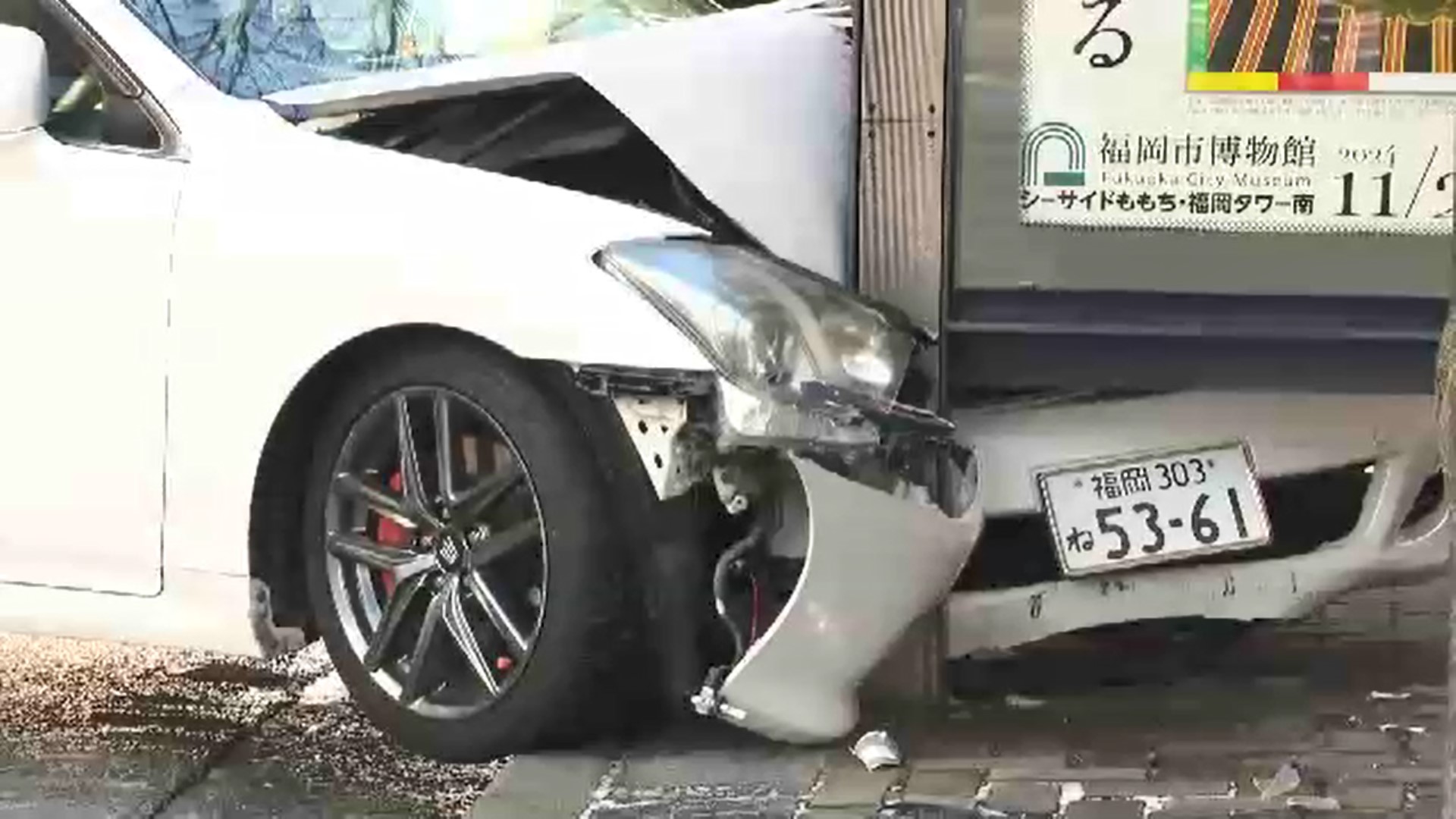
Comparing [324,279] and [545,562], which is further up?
[324,279]

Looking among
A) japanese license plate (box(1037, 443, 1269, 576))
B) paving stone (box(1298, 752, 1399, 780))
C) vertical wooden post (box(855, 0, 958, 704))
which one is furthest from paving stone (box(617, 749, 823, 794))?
paving stone (box(1298, 752, 1399, 780))

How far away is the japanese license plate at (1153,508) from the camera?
15.2 feet

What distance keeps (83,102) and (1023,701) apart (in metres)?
2.52

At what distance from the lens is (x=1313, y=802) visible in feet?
14.6

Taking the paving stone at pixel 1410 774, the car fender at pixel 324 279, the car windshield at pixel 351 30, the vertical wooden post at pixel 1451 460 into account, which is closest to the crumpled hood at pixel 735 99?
the car windshield at pixel 351 30

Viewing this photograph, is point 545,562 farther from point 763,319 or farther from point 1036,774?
point 1036,774

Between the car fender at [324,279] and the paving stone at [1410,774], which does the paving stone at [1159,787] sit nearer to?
the paving stone at [1410,774]

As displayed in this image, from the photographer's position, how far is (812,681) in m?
4.51

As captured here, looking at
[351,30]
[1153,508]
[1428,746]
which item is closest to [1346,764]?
[1428,746]

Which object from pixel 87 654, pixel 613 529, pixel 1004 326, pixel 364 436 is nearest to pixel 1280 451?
pixel 1004 326

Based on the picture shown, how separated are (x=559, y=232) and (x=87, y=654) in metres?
Result: 2.31

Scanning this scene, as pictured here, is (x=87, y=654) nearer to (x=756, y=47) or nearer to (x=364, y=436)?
(x=364, y=436)

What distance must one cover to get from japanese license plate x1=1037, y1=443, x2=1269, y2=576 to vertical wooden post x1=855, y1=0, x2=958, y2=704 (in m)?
0.34

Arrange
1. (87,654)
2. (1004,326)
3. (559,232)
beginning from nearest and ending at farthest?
(559,232) → (1004,326) → (87,654)
